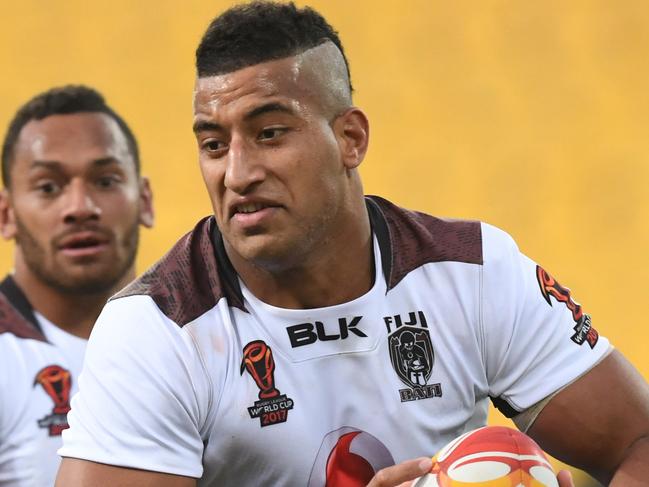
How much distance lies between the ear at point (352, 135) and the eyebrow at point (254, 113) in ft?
0.62

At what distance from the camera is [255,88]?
280 cm

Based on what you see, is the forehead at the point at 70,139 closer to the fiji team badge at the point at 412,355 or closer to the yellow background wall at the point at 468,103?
the fiji team badge at the point at 412,355

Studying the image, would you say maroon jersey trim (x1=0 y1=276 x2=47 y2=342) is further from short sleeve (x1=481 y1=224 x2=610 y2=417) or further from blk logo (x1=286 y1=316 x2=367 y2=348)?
short sleeve (x1=481 y1=224 x2=610 y2=417)

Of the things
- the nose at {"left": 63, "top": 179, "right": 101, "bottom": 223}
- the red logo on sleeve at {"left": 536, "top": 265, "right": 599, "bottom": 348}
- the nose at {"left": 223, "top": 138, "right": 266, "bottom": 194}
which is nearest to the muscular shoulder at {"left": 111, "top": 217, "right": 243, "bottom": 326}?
the nose at {"left": 223, "top": 138, "right": 266, "bottom": 194}

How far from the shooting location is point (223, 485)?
114 inches

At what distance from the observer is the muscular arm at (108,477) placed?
2635 millimetres

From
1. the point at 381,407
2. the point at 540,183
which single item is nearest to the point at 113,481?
the point at 381,407

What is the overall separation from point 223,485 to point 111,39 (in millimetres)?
4947

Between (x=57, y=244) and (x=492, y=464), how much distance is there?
85.0 inches

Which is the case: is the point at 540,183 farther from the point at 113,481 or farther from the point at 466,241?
the point at 113,481

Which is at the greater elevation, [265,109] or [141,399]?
[265,109]

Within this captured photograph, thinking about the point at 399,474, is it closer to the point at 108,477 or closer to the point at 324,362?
the point at 324,362

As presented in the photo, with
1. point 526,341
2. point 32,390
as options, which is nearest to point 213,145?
point 526,341

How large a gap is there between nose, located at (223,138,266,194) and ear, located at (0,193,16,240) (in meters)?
1.93
